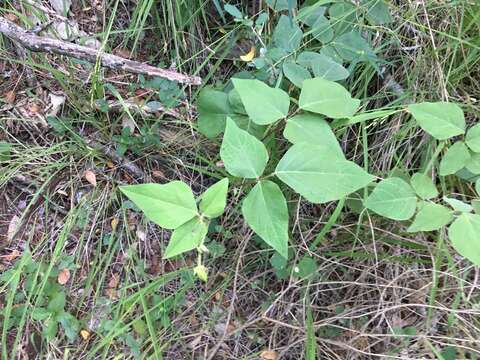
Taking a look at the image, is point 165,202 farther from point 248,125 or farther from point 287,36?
point 287,36

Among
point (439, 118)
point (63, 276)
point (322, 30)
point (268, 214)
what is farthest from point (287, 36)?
point (63, 276)

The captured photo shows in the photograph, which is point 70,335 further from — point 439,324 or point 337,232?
point 439,324

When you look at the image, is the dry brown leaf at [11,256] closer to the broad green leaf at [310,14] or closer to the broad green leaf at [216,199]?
the broad green leaf at [216,199]

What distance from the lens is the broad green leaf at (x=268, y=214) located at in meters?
0.91

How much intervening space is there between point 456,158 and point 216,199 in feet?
1.98

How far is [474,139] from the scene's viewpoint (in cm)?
109

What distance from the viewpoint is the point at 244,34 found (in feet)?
4.80

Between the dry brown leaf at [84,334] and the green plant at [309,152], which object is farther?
the dry brown leaf at [84,334]

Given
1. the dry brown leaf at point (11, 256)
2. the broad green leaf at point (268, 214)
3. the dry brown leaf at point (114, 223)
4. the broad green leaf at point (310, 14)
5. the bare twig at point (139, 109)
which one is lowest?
the dry brown leaf at point (11, 256)

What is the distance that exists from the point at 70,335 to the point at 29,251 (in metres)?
0.30

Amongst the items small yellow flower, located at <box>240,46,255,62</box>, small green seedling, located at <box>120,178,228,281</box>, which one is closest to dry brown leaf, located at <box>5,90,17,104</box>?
small yellow flower, located at <box>240,46,255,62</box>

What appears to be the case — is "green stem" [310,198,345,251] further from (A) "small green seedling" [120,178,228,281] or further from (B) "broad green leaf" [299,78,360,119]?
(A) "small green seedling" [120,178,228,281]

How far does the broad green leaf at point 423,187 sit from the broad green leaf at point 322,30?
47cm

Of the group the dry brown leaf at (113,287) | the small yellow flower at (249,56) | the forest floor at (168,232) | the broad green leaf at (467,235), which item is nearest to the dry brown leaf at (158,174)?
the forest floor at (168,232)
